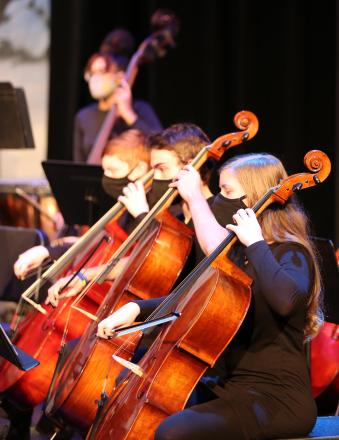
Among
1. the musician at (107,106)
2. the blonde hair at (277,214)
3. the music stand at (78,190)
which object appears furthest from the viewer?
the musician at (107,106)

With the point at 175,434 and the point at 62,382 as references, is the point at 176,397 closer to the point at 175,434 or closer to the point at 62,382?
the point at 175,434

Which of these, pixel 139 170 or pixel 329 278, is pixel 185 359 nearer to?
A: pixel 329 278

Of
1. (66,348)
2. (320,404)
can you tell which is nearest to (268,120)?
(320,404)

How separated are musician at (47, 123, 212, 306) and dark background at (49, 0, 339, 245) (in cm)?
201

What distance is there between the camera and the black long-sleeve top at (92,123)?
5352 mm

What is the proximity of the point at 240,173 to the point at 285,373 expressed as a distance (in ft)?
2.05

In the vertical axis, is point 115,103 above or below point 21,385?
above

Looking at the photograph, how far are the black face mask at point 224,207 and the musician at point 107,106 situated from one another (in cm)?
235

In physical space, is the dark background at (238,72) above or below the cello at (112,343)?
above

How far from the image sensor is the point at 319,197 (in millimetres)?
5395

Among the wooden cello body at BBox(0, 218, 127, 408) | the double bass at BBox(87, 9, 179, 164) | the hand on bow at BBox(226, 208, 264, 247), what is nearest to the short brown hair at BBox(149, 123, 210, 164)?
the wooden cello body at BBox(0, 218, 127, 408)

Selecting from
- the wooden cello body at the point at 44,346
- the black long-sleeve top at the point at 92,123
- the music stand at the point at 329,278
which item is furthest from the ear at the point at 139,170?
the black long-sleeve top at the point at 92,123

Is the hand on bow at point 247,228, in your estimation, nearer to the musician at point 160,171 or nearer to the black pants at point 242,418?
the black pants at point 242,418

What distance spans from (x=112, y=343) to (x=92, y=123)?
2.98 meters
